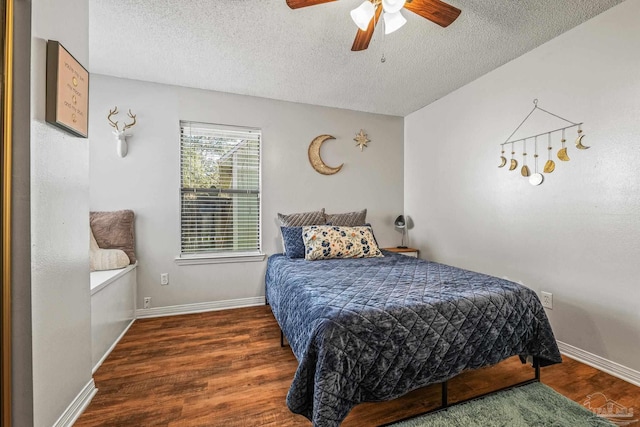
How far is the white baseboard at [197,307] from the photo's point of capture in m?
2.85

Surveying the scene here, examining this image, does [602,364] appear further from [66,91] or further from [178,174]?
[178,174]

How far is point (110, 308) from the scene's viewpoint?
217 centimetres

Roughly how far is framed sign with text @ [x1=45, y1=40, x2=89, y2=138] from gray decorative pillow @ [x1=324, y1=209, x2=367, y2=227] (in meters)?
2.35

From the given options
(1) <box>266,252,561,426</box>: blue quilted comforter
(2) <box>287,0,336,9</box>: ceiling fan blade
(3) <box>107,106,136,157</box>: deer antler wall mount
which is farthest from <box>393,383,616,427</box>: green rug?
(3) <box>107,106,136,157</box>: deer antler wall mount

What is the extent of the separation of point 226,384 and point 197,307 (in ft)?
4.86

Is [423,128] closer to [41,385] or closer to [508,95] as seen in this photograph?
[508,95]

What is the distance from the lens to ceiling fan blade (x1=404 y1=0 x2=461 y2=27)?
5.01 feet

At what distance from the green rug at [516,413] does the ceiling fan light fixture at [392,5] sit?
2225 millimetres

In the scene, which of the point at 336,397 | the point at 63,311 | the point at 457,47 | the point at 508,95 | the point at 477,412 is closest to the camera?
the point at 336,397

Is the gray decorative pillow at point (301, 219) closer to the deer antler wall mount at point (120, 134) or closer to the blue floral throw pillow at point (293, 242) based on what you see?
the blue floral throw pillow at point (293, 242)

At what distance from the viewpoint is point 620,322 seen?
5.99ft

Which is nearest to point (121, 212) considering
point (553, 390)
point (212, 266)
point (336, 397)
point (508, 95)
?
point (212, 266)

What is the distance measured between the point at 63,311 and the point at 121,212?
1.56m

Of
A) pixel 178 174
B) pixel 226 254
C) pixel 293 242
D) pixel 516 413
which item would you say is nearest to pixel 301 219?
pixel 293 242
